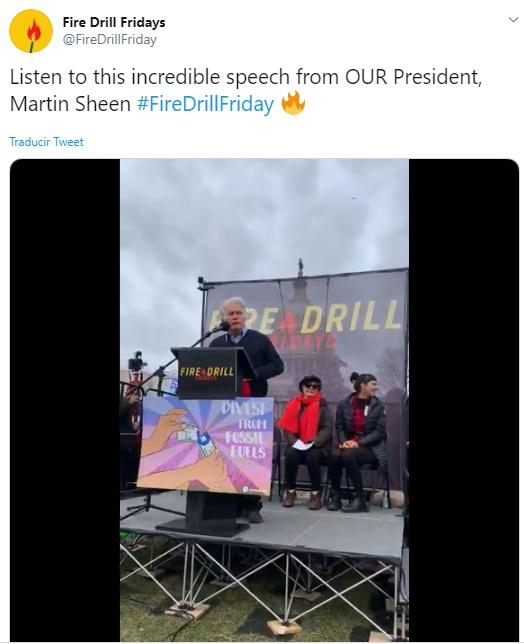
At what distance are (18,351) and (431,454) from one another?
1927mm

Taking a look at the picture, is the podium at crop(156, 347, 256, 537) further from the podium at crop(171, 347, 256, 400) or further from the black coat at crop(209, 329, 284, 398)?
the black coat at crop(209, 329, 284, 398)

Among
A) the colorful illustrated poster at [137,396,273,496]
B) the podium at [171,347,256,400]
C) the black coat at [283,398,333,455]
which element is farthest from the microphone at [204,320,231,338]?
the black coat at [283,398,333,455]

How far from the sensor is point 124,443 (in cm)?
421

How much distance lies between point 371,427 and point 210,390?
1528mm

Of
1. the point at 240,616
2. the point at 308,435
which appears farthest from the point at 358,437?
the point at 240,616

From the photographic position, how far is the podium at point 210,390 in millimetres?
3271

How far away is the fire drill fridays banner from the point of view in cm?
468
